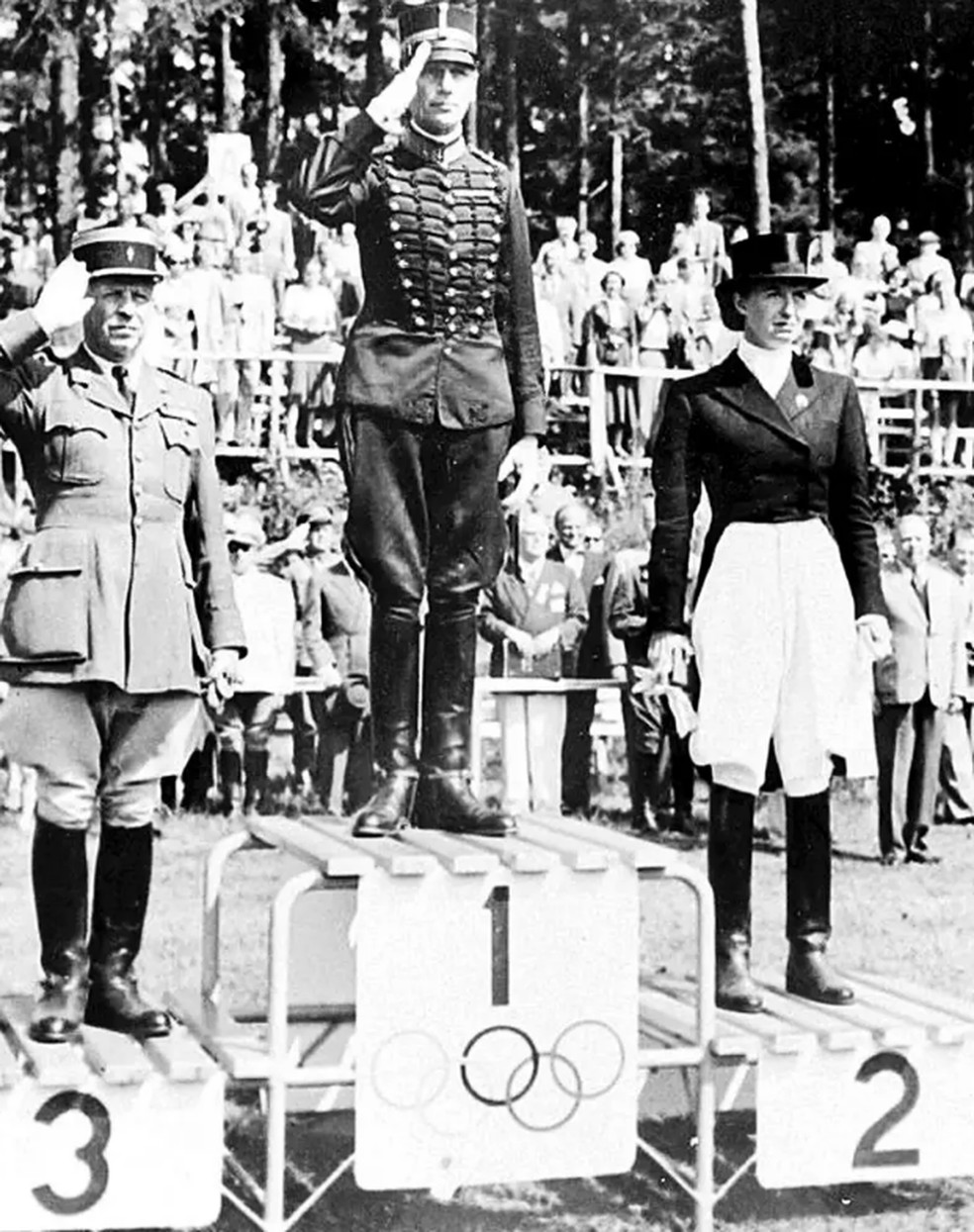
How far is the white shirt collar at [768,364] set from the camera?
5.58 meters

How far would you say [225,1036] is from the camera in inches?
Result: 205

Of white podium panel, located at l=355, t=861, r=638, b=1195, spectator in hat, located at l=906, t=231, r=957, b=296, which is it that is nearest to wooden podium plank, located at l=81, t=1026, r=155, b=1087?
white podium panel, located at l=355, t=861, r=638, b=1195

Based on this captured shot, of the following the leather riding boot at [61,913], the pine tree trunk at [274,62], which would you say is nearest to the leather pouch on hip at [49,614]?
the leather riding boot at [61,913]

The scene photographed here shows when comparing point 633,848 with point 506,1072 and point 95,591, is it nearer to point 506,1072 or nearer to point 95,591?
point 506,1072

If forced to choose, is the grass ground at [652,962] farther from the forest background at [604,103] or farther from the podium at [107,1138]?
the forest background at [604,103]

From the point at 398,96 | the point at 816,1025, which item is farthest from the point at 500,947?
the point at 398,96

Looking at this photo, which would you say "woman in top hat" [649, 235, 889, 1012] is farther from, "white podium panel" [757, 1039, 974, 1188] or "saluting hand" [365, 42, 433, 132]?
"saluting hand" [365, 42, 433, 132]

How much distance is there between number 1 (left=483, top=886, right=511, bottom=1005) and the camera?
16.6 feet

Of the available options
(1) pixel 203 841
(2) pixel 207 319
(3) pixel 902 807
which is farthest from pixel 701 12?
(1) pixel 203 841

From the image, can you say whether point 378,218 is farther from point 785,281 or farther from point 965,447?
point 965,447

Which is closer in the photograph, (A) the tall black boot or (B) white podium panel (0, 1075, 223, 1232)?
(B) white podium panel (0, 1075, 223, 1232)

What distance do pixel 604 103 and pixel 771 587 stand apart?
758 centimetres

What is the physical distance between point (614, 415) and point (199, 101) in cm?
406

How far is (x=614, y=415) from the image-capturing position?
15836 mm
